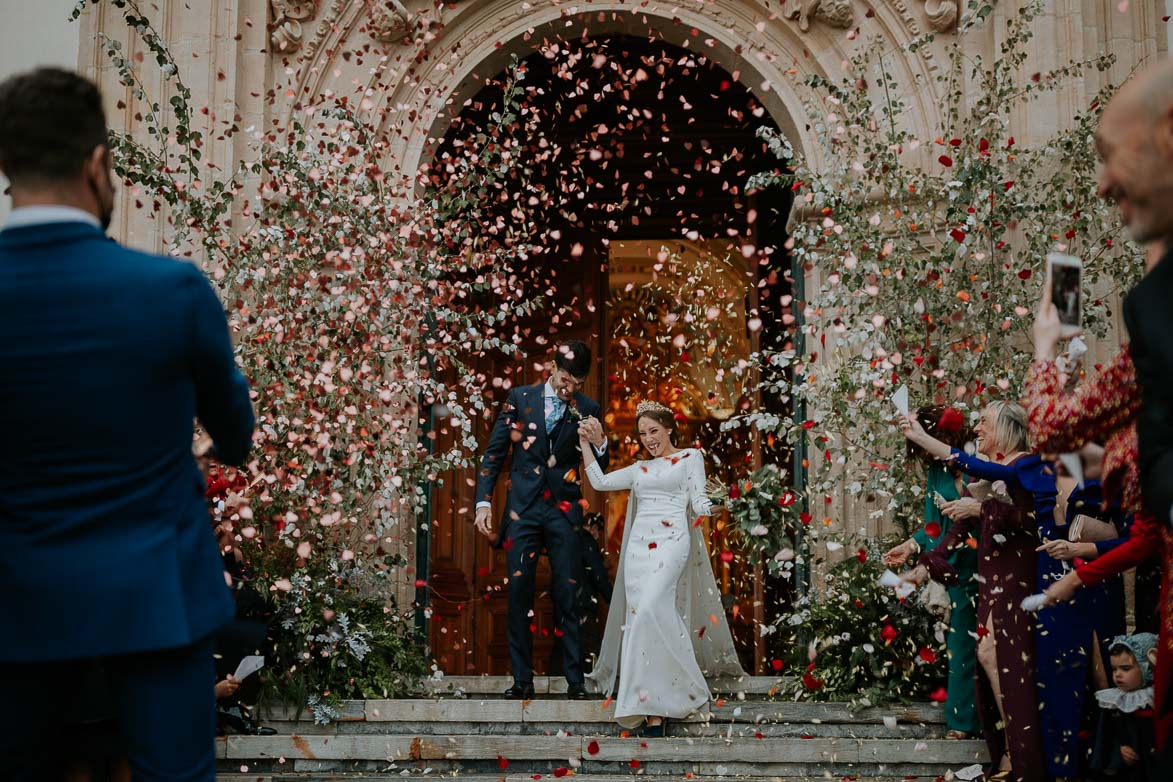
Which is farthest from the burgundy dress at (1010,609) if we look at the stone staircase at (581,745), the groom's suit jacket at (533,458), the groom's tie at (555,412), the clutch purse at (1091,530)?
the groom's tie at (555,412)

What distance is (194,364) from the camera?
2.20 metres

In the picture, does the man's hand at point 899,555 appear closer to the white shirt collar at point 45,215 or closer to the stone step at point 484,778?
the stone step at point 484,778

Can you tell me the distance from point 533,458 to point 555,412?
0.33 metres

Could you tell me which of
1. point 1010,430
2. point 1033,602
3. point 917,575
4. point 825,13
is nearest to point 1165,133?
point 1033,602

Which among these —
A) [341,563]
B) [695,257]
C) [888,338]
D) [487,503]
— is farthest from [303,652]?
[695,257]

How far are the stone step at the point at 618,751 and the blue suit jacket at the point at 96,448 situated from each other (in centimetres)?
413

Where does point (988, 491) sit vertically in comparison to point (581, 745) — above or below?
above

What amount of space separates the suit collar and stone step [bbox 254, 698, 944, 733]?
479 cm

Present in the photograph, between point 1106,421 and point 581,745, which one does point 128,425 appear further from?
point 581,745

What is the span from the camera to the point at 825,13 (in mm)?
8180

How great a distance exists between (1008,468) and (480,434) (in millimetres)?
5614

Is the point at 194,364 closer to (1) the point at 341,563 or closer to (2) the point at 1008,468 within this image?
(2) the point at 1008,468

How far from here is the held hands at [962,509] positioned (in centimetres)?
579

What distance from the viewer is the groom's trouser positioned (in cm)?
689
